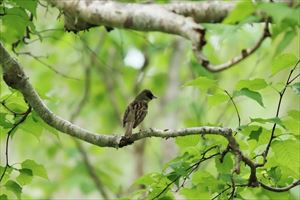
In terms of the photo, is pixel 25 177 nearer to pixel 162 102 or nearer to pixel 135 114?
pixel 135 114

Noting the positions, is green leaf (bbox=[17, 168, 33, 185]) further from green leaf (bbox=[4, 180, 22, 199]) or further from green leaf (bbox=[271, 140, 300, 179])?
green leaf (bbox=[271, 140, 300, 179])

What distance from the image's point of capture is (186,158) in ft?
9.34

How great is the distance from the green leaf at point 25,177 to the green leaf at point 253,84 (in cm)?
99

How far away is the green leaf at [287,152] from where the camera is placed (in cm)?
271

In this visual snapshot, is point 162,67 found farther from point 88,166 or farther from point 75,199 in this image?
point 75,199

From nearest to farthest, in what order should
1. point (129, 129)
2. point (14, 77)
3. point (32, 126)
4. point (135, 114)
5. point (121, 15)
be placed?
point (14, 77)
point (129, 129)
point (32, 126)
point (135, 114)
point (121, 15)

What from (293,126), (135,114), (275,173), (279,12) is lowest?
(275,173)

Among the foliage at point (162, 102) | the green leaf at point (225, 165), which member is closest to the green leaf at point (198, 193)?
the foliage at point (162, 102)

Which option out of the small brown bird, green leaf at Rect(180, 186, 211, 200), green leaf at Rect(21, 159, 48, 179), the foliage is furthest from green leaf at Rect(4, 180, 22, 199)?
green leaf at Rect(180, 186, 211, 200)

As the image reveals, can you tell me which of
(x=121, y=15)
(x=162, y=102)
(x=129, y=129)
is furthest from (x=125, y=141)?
(x=162, y=102)

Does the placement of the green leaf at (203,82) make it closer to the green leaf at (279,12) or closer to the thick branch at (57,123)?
the thick branch at (57,123)

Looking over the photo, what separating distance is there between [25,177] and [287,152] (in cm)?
114

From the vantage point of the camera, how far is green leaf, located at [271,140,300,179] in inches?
107

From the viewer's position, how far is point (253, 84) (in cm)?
267
